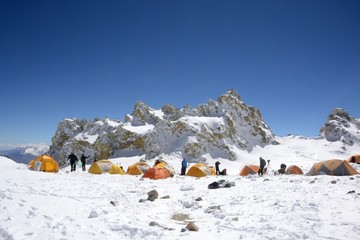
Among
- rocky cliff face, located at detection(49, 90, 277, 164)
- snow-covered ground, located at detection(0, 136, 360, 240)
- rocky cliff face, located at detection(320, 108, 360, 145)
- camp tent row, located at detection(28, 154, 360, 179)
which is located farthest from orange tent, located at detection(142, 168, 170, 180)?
rocky cliff face, located at detection(320, 108, 360, 145)

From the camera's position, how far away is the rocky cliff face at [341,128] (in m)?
97.2

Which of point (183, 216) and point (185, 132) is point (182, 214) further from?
point (185, 132)

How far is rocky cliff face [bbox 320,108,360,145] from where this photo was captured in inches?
3828

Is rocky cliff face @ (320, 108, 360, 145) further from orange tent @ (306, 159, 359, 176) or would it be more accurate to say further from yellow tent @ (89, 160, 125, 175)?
yellow tent @ (89, 160, 125, 175)

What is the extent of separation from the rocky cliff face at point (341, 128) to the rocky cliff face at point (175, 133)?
2801 cm

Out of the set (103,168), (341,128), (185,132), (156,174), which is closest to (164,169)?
(156,174)

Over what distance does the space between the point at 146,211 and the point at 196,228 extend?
3.05m

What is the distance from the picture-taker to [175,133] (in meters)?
67.1

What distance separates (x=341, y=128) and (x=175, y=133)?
232 ft

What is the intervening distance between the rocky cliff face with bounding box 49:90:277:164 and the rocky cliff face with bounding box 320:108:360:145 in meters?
28.0

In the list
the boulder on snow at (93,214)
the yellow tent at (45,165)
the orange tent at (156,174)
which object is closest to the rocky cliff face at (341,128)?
the orange tent at (156,174)

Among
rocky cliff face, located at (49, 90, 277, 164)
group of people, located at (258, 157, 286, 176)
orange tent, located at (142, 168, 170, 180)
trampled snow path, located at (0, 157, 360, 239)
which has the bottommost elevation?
trampled snow path, located at (0, 157, 360, 239)

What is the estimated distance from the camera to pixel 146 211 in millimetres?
10734

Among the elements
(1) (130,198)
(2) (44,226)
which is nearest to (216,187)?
(1) (130,198)
